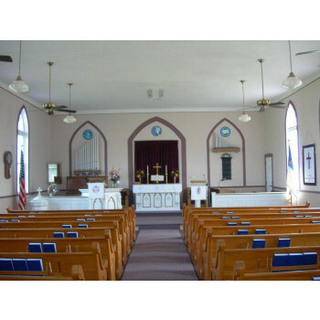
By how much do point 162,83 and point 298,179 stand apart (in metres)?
4.92

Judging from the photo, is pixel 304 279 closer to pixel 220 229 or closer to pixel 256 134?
pixel 220 229

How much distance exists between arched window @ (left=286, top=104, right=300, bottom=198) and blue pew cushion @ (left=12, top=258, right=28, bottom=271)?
8.93 meters

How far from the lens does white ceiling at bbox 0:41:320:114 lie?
6758 millimetres

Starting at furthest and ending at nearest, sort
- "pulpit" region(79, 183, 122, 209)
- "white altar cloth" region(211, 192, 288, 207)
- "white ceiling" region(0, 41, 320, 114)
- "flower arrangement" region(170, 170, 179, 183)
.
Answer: "flower arrangement" region(170, 170, 179, 183), "white altar cloth" region(211, 192, 288, 207), "pulpit" region(79, 183, 122, 209), "white ceiling" region(0, 41, 320, 114)

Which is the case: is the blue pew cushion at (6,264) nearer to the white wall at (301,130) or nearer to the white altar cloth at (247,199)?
the white altar cloth at (247,199)

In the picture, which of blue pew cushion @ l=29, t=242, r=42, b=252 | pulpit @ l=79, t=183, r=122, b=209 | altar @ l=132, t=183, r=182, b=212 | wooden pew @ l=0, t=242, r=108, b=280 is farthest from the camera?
altar @ l=132, t=183, r=182, b=212

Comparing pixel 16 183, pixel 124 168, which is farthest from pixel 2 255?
pixel 124 168

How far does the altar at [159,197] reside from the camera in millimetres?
11773

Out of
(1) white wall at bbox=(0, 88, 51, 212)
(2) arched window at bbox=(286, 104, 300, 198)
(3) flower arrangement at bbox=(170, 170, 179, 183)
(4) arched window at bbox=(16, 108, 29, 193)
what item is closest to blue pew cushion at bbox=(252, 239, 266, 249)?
(2) arched window at bbox=(286, 104, 300, 198)

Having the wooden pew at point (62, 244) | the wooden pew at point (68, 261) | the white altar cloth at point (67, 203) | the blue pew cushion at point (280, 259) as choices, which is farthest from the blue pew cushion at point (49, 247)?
the white altar cloth at point (67, 203)

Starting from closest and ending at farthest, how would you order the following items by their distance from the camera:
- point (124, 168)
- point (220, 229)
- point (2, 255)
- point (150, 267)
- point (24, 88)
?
point (2, 255)
point (220, 229)
point (150, 267)
point (24, 88)
point (124, 168)

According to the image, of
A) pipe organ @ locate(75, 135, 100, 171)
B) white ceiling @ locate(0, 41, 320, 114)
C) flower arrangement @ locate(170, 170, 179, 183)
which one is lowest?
flower arrangement @ locate(170, 170, 179, 183)

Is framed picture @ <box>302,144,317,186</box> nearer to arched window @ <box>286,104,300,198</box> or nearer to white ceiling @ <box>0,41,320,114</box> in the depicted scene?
arched window @ <box>286,104,300,198</box>

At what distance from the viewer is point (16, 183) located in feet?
32.3
